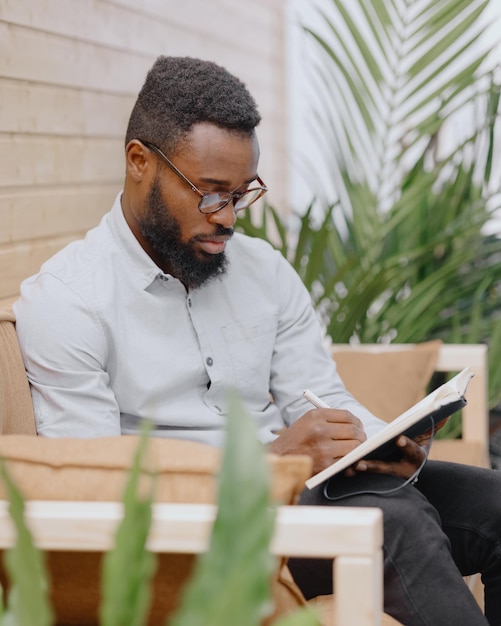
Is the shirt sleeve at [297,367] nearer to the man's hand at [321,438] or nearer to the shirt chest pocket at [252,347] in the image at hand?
the shirt chest pocket at [252,347]

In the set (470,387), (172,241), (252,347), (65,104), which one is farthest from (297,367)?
(65,104)

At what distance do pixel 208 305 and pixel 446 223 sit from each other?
4.34ft

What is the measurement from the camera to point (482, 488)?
180 cm

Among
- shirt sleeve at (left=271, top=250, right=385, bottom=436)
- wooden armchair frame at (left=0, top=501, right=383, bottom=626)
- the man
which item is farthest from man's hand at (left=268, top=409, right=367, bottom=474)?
wooden armchair frame at (left=0, top=501, right=383, bottom=626)

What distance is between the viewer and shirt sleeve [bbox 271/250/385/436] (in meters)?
2.06

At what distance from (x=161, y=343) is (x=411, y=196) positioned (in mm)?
1351

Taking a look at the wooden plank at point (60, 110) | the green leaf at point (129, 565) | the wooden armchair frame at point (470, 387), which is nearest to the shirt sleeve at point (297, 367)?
the wooden armchair frame at point (470, 387)

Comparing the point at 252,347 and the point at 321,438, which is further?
the point at 252,347

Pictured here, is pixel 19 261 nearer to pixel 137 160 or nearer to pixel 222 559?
pixel 137 160

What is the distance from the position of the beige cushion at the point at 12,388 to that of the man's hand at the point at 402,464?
0.54 m

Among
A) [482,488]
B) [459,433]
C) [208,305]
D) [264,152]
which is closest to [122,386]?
[208,305]

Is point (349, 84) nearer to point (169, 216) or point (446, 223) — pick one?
point (446, 223)

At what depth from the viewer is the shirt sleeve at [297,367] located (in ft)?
6.75

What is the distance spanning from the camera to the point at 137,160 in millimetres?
1885
